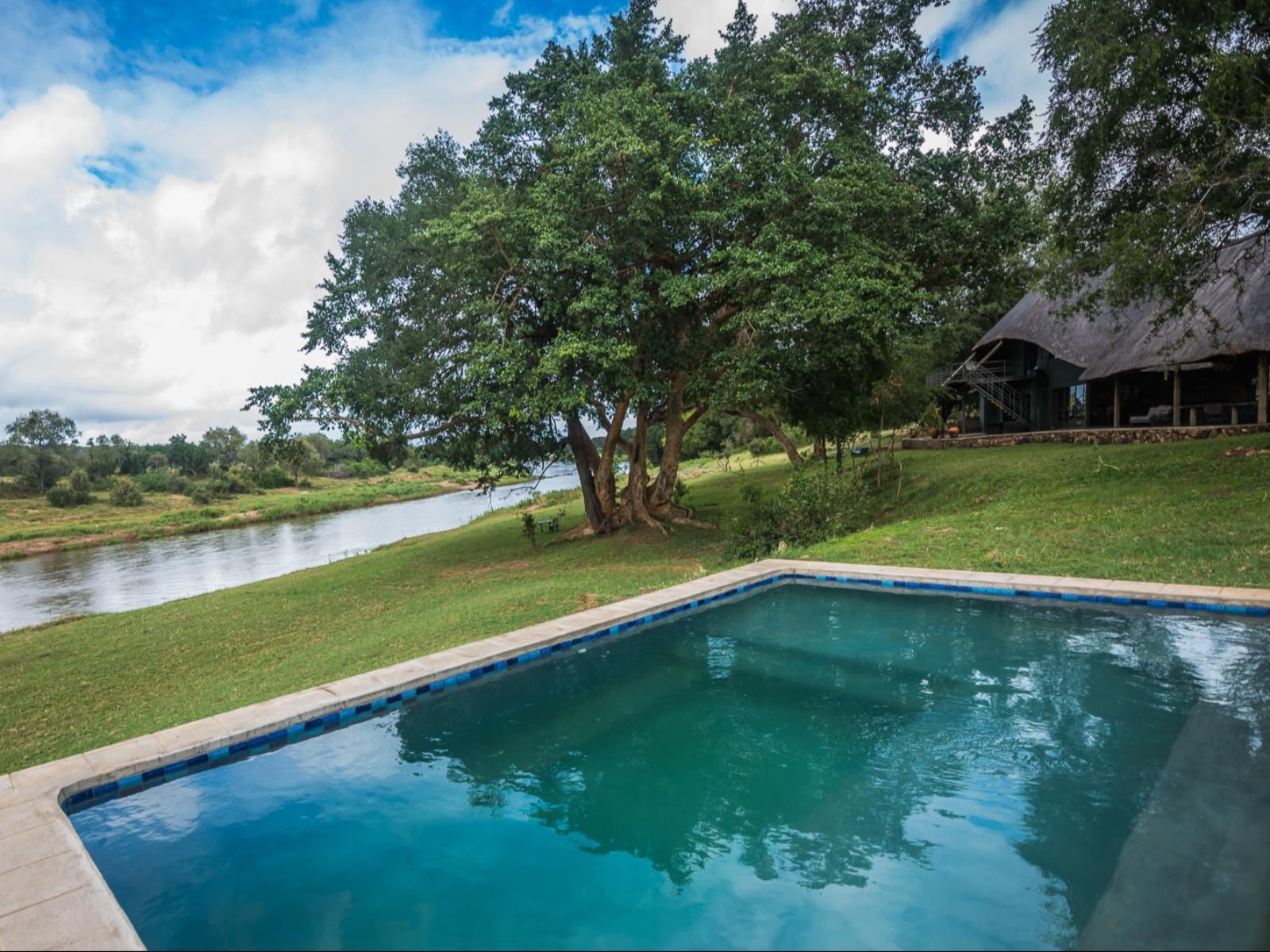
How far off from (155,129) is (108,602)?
11.3m

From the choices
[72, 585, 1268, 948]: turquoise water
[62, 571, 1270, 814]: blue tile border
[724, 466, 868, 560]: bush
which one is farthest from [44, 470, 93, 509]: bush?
[72, 585, 1268, 948]: turquoise water

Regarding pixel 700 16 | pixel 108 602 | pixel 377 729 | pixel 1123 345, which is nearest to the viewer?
pixel 377 729

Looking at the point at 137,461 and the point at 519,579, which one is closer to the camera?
the point at 519,579

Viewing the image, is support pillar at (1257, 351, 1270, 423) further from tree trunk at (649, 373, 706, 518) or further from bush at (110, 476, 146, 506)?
bush at (110, 476, 146, 506)

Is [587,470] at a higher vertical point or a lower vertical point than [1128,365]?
lower

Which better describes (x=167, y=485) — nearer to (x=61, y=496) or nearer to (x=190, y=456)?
(x=61, y=496)

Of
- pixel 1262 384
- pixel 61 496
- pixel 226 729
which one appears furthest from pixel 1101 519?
pixel 61 496

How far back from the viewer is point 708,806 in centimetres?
432

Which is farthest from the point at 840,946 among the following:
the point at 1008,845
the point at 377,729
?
the point at 377,729

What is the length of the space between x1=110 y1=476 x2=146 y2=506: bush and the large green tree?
51451 millimetres

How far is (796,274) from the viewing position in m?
11.5

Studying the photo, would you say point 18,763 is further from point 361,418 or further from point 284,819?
point 361,418

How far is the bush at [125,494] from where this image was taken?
46156mm

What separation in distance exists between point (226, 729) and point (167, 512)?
46195 mm
